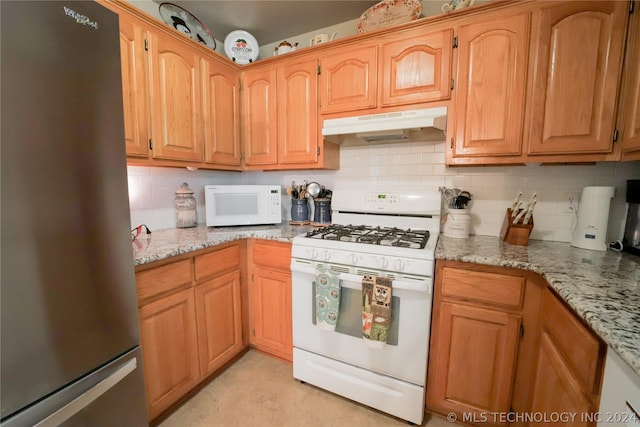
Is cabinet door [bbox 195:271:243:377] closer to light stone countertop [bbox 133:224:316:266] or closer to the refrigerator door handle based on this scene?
light stone countertop [bbox 133:224:316:266]

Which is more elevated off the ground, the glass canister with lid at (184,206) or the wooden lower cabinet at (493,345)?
the glass canister with lid at (184,206)

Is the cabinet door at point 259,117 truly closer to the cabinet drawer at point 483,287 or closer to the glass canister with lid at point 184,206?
the glass canister with lid at point 184,206

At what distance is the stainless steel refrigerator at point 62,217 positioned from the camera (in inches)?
25.9

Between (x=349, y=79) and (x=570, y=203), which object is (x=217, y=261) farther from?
(x=570, y=203)

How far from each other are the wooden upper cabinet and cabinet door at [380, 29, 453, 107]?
73 centimetres

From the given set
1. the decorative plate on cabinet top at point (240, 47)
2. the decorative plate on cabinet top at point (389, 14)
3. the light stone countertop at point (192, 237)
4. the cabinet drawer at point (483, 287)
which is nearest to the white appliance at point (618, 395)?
the cabinet drawer at point (483, 287)

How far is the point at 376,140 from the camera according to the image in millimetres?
1949

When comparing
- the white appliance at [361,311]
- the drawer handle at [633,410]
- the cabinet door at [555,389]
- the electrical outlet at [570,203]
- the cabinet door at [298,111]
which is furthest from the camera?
the cabinet door at [298,111]

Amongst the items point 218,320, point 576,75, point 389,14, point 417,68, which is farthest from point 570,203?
point 218,320

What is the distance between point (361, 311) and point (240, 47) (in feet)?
7.30

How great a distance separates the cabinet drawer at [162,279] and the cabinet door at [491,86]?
5.62ft

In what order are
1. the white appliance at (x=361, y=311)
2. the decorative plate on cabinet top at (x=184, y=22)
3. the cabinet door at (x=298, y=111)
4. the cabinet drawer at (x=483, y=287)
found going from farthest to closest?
the cabinet door at (x=298, y=111) → the decorative plate on cabinet top at (x=184, y=22) → the white appliance at (x=361, y=311) → the cabinet drawer at (x=483, y=287)

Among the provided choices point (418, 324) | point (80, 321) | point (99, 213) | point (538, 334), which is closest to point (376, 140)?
point (418, 324)

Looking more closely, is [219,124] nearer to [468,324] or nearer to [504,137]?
[504,137]
